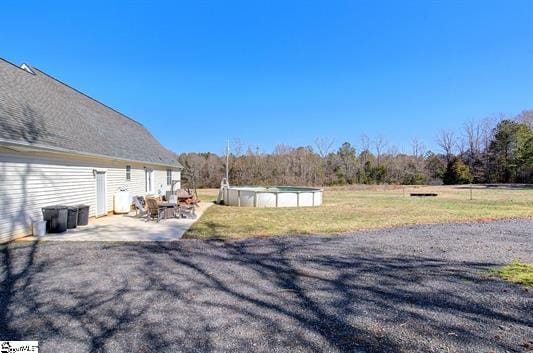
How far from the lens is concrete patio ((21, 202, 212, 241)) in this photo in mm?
8053

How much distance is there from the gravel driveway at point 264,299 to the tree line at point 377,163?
91.8 feet

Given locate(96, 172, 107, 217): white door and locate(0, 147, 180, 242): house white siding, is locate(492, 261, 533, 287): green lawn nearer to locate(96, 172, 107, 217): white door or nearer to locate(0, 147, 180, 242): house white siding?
locate(0, 147, 180, 242): house white siding

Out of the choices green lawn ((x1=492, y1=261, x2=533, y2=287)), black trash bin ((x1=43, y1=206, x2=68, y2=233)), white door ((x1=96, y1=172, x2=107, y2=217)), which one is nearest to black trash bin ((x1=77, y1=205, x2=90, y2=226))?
black trash bin ((x1=43, y1=206, x2=68, y2=233))

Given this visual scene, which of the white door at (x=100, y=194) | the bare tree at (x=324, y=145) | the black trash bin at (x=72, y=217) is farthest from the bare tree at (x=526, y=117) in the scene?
the black trash bin at (x=72, y=217)

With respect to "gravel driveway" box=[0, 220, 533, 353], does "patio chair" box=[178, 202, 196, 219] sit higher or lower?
higher

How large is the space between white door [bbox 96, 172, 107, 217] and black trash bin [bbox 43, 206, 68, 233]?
3086 mm

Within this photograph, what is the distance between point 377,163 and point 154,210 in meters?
39.3

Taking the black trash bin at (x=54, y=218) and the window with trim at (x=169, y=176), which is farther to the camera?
the window with trim at (x=169, y=176)

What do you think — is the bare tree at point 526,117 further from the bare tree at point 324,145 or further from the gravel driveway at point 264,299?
the gravel driveway at point 264,299

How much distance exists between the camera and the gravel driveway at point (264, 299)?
298 cm

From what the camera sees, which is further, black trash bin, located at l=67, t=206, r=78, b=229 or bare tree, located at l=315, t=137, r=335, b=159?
bare tree, located at l=315, t=137, r=335, b=159

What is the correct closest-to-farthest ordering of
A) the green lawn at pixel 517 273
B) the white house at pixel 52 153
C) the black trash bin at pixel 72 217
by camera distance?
the green lawn at pixel 517 273, the white house at pixel 52 153, the black trash bin at pixel 72 217

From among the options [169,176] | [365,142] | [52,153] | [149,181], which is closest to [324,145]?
[365,142]

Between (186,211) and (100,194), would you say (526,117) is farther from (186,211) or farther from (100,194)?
(100,194)
